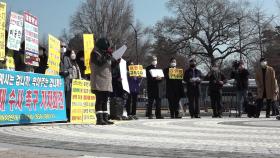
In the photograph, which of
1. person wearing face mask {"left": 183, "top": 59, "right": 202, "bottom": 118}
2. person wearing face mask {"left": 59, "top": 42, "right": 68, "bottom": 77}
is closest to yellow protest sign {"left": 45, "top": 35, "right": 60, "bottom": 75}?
person wearing face mask {"left": 59, "top": 42, "right": 68, "bottom": 77}

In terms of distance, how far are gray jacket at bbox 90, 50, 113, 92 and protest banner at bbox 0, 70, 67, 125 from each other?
1367mm

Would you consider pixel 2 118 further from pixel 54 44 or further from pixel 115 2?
pixel 115 2

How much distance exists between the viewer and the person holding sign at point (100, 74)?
38.2 ft

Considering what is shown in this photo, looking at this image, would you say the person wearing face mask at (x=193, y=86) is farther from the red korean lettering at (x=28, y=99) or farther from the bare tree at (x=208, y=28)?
the bare tree at (x=208, y=28)

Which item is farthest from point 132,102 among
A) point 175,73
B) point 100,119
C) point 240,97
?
point 100,119

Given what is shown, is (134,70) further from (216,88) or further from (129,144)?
(129,144)

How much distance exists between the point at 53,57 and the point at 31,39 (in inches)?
29.1

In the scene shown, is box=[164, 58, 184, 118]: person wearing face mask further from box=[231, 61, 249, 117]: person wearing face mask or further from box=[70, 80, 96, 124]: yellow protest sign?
box=[70, 80, 96, 124]: yellow protest sign

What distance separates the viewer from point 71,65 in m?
13.6

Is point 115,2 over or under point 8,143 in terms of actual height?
over

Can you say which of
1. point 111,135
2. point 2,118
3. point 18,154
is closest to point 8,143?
point 18,154

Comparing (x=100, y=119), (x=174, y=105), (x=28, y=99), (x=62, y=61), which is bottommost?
(x=100, y=119)

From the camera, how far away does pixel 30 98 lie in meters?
11.6

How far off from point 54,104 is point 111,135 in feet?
12.6
